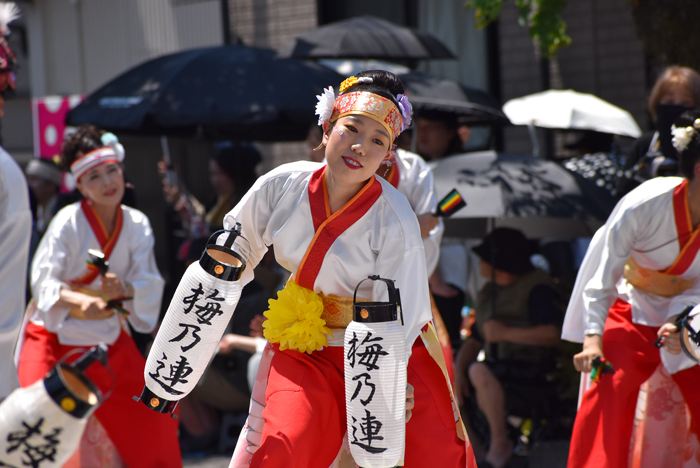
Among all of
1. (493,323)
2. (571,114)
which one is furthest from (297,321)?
(571,114)

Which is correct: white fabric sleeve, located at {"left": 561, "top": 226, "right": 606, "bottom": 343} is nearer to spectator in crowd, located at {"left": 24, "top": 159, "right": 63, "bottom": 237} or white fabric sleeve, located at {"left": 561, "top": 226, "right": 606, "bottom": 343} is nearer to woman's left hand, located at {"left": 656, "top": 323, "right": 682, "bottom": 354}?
woman's left hand, located at {"left": 656, "top": 323, "right": 682, "bottom": 354}

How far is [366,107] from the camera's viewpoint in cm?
280

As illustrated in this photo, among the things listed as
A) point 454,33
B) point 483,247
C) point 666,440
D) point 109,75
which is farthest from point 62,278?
point 109,75

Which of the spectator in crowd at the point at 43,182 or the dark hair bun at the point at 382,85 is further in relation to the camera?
the spectator in crowd at the point at 43,182

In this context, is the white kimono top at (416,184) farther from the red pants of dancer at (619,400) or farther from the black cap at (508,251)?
the red pants of dancer at (619,400)

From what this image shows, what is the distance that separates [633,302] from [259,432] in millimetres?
1737

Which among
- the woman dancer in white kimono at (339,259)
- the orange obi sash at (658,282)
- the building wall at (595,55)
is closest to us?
the woman dancer in white kimono at (339,259)

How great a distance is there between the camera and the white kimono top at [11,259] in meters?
3.14

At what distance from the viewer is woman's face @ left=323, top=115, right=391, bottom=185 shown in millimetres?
2787

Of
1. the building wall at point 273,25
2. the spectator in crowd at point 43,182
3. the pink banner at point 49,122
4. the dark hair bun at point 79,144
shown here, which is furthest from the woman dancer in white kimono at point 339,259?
the pink banner at point 49,122

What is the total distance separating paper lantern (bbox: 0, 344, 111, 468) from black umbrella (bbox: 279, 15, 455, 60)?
17.0ft

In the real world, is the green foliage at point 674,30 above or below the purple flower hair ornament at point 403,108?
above

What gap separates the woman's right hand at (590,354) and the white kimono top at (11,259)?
222 cm

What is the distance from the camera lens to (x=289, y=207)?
289 centimetres
